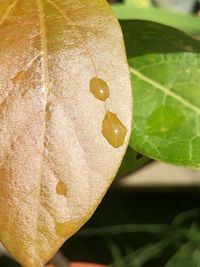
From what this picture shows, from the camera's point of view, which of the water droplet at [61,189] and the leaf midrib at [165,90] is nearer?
the water droplet at [61,189]

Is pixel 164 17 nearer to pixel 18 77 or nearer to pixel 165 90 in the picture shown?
Result: pixel 165 90

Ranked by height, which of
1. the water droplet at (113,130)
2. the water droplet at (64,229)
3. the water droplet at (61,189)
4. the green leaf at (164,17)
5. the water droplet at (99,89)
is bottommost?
the green leaf at (164,17)

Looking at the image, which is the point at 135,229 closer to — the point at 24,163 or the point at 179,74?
the point at 179,74

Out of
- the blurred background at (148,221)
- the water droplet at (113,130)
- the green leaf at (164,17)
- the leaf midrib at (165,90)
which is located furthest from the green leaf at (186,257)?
the water droplet at (113,130)

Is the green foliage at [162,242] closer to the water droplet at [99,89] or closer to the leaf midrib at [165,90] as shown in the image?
the leaf midrib at [165,90]

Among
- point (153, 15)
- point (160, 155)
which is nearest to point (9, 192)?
point (160, 155)

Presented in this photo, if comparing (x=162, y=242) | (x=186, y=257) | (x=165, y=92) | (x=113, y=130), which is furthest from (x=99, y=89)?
(x=162, y=242)

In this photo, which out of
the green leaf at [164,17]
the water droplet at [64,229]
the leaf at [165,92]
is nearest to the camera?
the water droplet at [64,229]

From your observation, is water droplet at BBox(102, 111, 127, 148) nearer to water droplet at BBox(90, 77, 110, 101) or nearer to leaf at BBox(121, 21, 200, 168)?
water droplet at BBox(90, 77, 110, 101)
